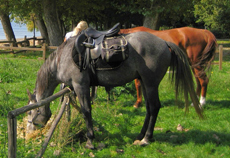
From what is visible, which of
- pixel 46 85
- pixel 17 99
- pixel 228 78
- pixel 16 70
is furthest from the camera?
pixel 16 70

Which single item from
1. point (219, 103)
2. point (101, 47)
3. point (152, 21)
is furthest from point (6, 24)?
point (101, 47)

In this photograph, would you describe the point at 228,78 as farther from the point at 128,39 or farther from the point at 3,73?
the point at 3,73

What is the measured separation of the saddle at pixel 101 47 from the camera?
396 cm

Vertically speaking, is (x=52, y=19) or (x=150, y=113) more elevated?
(x=52, y=19)

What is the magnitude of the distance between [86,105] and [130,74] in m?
0.89

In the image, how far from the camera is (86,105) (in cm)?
431

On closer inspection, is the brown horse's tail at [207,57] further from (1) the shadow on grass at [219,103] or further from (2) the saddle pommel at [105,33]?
(2) the saddle pommel at [105,33]

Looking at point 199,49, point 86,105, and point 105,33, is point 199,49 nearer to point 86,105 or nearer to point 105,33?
point 105,33

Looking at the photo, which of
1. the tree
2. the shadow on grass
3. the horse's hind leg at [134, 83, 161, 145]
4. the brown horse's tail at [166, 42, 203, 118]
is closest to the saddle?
the horse's hind leg at [134, 83, 161, 145]

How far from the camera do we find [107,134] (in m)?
4.86

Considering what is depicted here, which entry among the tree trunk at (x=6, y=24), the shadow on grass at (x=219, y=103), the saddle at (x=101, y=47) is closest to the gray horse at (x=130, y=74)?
the saddle at (x=101, y=47)

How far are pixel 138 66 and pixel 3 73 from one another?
6.58 meters

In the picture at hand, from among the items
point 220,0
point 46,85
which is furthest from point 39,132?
point 220,0

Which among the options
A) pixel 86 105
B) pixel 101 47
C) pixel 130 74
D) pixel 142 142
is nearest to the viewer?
pixel 101 47
